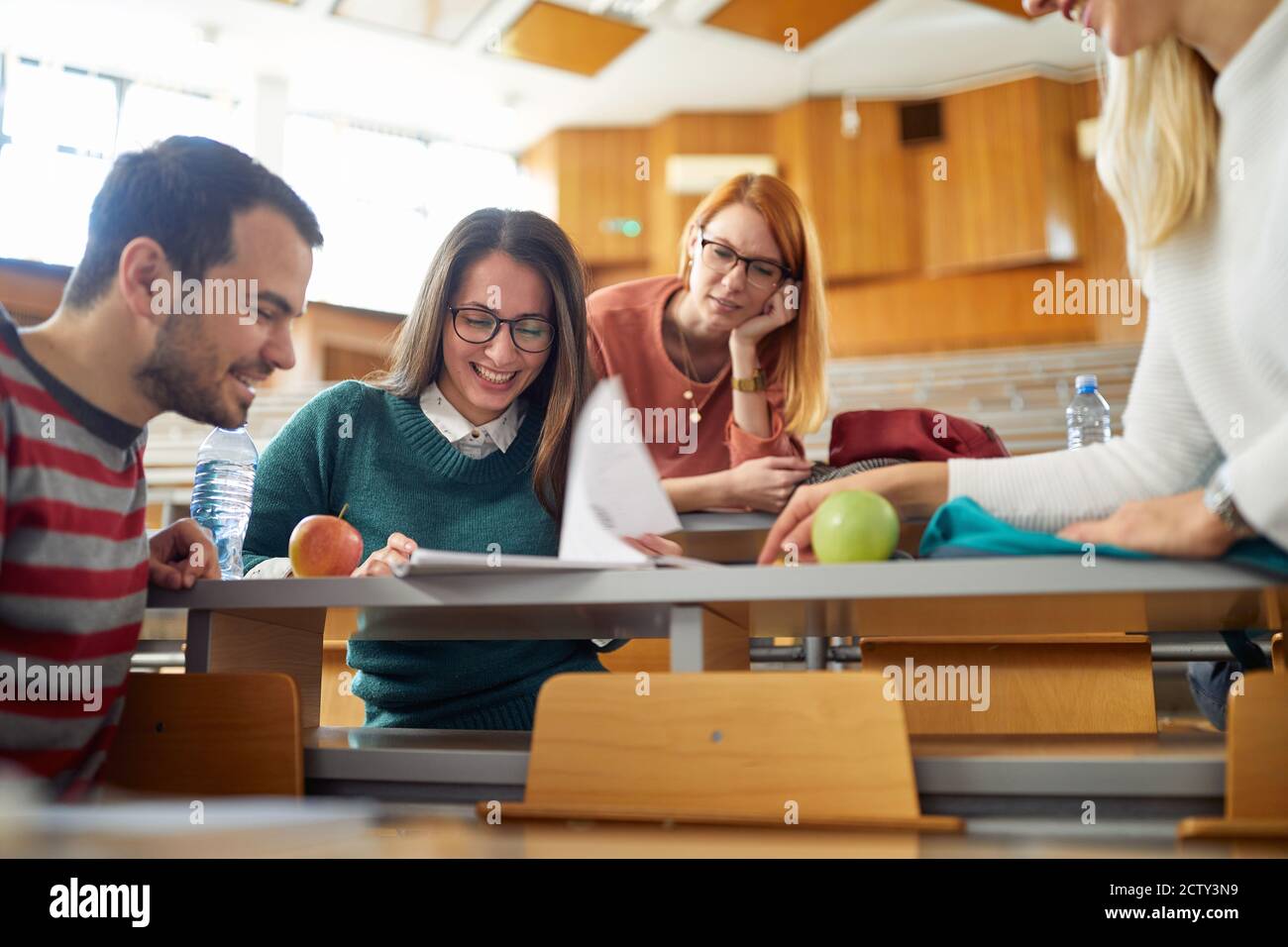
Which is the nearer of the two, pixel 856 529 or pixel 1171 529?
pixel 1171 529

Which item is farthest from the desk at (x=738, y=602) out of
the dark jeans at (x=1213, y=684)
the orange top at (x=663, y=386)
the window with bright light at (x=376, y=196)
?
the window with bright light at (x=376, y=196)

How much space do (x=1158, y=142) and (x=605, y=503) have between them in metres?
0.53

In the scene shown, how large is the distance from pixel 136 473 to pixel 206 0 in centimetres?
558

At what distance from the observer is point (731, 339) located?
6.44ft

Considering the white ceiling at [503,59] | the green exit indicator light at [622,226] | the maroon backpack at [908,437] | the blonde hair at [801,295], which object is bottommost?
the maroon backpack at [908,437]

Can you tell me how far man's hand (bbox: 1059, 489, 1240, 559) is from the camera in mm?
764

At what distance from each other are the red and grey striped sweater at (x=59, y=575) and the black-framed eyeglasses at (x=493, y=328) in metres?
0.52

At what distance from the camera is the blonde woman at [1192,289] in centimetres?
78

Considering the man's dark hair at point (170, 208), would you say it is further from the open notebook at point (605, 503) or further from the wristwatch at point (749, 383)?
the wristwatch at point (749, 383)

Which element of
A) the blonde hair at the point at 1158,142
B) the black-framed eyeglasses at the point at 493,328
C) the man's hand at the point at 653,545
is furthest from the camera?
the black-framed eyeglasses at the point at 493,328

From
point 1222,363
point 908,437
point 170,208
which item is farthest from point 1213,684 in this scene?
point 170,208

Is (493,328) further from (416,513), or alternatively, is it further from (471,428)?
(416,513)
